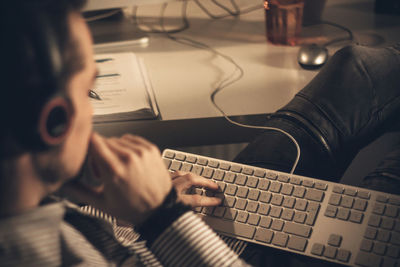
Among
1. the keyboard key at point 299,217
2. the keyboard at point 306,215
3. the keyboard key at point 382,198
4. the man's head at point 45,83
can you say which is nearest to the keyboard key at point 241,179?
the keyboard at point 306,215

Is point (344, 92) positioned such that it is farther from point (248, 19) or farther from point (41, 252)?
point (41, 252)

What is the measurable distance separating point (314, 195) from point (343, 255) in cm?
11

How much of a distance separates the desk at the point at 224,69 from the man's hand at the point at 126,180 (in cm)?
28

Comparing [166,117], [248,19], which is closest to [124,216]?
[166,117]

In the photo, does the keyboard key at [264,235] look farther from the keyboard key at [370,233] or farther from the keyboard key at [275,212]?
the keyboard key at [370,233]

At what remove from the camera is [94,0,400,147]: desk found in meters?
0.98

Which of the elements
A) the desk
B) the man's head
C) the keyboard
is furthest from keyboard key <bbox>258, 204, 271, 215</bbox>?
the man's head

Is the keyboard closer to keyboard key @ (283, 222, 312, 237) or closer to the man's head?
keyboard key @ (283, 222, 312, 237)

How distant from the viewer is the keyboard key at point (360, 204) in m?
0.76

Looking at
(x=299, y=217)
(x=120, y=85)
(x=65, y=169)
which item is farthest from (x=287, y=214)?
(x=120, y=85)

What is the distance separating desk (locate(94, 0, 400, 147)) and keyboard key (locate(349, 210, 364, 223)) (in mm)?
289

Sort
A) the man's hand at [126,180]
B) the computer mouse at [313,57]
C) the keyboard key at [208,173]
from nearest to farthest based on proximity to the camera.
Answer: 1. the man's hand at [126,180]
2. the keyboard key at [208,173]
3. the computer mouse at [313,57]

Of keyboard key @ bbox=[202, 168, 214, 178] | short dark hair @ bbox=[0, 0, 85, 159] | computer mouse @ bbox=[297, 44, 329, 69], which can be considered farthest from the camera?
computer mouse @ bbox=[297, 44, 329, 69]

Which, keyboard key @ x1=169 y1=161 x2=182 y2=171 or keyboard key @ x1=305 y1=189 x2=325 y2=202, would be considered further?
keyboard key @ x1=169 y1=161 x2=182 y2=171
